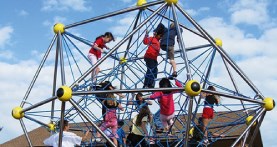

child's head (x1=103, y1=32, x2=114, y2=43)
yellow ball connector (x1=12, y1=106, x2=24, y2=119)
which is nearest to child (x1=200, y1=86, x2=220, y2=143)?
child's head (x1=103, y1=32, x2=114, y2=43)

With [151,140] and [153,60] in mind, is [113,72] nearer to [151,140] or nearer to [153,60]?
[153,60]

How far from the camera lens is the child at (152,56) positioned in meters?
11.4

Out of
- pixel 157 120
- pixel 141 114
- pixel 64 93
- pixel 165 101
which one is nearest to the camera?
pixel 64 93

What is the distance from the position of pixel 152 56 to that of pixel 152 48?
7.7 inches

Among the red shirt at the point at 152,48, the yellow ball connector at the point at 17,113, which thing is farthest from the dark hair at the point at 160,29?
the yellow ball connector at the point at 17,113

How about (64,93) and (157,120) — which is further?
(157,120)

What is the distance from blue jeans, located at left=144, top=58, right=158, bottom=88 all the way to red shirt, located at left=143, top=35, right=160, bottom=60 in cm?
10

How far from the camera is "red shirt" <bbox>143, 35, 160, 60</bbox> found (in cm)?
1145

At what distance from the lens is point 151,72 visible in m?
11.2

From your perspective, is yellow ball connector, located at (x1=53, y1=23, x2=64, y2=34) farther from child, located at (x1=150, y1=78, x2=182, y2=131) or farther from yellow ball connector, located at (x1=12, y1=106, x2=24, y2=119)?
child, located at (x1=150, y1=78, x2=182, y2=131)

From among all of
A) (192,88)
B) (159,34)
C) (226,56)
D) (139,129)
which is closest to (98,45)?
(159,34)

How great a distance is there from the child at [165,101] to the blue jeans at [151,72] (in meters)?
0.94

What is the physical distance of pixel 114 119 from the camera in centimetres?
1117

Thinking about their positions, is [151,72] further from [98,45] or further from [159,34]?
[98,45]
